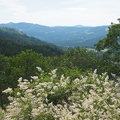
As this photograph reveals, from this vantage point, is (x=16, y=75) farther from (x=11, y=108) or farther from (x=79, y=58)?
(x=11, y=108)

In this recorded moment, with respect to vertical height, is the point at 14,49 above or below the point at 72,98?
below

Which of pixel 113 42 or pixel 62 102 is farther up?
pixel 113 42

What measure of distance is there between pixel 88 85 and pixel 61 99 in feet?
4.28

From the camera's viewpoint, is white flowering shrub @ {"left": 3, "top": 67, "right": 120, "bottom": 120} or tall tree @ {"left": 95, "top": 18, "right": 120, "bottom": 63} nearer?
white flowering shrub @ {"left": 3, "top": 67, "right": 120, "bottom": 120}

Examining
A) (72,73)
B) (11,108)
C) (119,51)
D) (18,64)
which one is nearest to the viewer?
(11,108)

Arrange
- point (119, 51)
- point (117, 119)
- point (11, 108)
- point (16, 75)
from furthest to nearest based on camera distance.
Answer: point (16, 75) < point (119, 51) < point (11, 108) < point (117, 119)

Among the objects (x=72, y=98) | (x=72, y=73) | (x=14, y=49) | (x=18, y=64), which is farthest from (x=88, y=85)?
(x=14, y=49)

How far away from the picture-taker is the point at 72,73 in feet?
47.5

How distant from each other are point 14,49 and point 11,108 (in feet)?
432

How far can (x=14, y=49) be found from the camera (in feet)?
461

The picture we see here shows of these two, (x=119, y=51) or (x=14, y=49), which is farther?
(x=14, y=49)

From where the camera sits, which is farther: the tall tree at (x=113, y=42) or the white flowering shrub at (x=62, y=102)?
the tall tree at (x=113, y=42)

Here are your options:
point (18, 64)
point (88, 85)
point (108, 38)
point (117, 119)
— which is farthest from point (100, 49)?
point (117, 119)

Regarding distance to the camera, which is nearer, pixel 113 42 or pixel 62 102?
pixel 62 102
